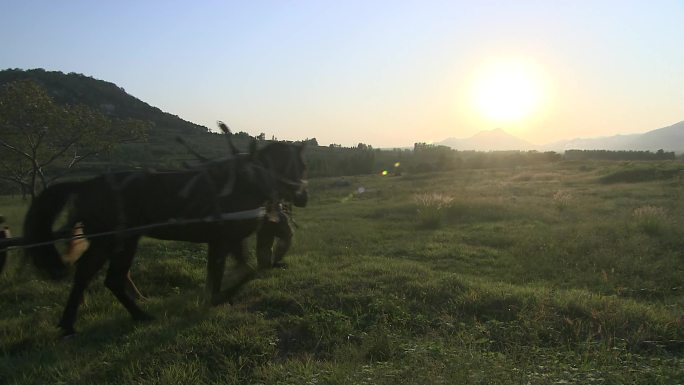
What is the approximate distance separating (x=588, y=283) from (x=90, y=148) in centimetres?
1436

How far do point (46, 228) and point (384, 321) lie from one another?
144 inches

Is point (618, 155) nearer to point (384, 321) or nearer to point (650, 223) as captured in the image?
point (650, 223)

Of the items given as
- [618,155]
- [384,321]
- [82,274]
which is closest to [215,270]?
[82,274]

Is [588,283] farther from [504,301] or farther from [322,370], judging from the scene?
[322,370]

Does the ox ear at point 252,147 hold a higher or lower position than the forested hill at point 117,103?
lower

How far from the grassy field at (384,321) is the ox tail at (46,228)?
0.34 metres

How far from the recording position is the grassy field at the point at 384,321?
383 centimetres

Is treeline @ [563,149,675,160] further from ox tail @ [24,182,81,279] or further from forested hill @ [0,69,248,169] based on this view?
ox tail @ [24,182,81,279]

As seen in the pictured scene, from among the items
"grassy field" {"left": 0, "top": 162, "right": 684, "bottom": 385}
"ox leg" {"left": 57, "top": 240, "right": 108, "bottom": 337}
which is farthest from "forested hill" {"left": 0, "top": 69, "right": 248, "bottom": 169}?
"ox leg" {"left": 57, "top": 240, "right": 108, "bottom": 337}

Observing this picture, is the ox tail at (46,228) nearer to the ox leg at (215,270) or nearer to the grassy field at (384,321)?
the grassy field at (384,321)

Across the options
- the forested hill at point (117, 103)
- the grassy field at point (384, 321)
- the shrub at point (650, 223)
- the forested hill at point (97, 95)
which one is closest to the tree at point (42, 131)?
the grassy field at point (384, 321)

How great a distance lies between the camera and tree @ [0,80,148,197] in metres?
11.9

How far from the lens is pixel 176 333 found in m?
4.64

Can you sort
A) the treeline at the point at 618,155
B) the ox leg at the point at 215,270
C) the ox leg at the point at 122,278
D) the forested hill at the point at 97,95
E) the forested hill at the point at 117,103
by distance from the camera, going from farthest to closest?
the treeline at the point at 618,155, the forested hill at the point at 97,95, the forested hill at the point at 117,103, the ox leg at the point at 215,270, the ox leg at the point at 122,278
